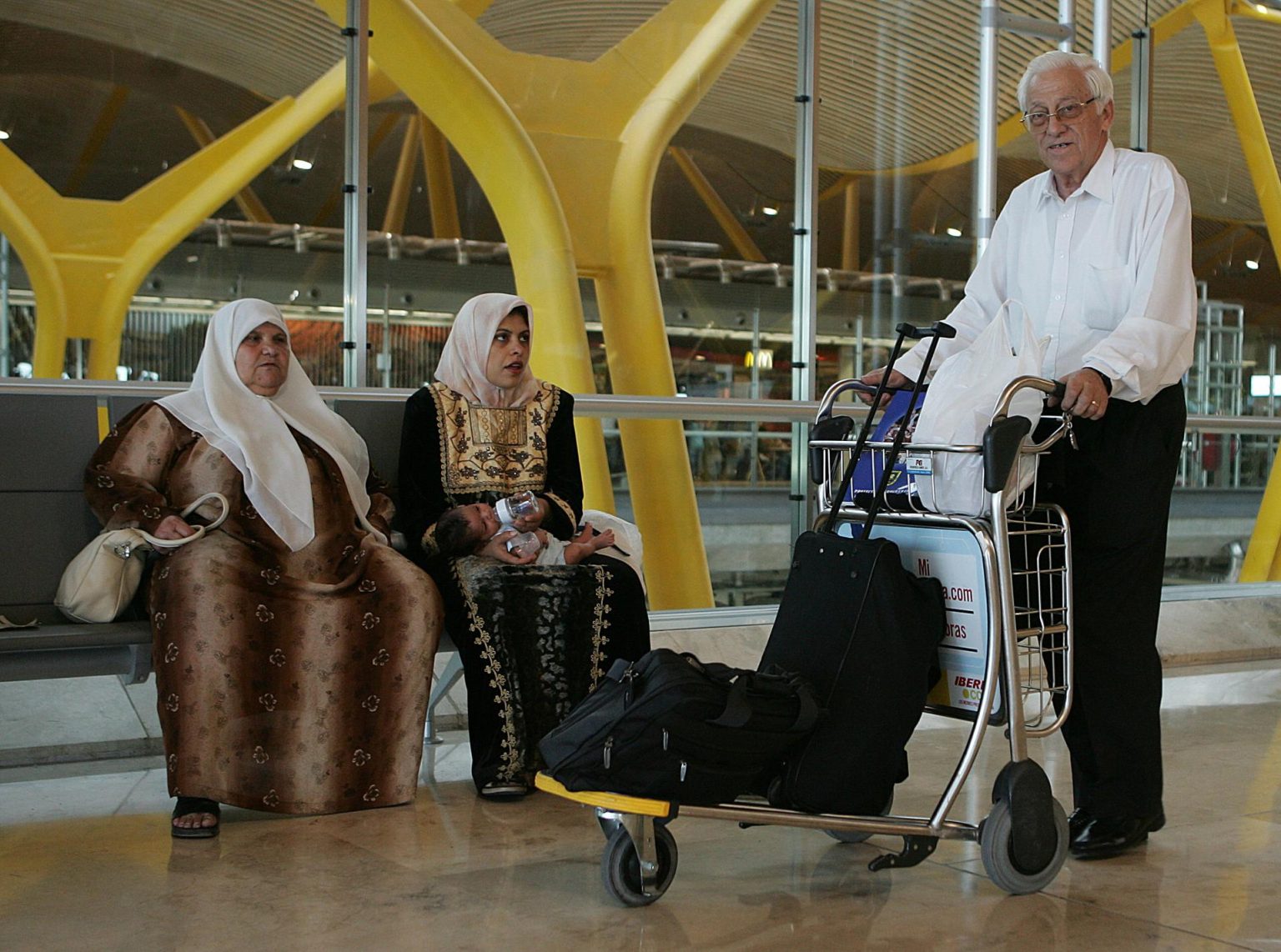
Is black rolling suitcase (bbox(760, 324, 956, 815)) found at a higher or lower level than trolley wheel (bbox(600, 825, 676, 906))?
higher

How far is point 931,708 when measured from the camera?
270 cm

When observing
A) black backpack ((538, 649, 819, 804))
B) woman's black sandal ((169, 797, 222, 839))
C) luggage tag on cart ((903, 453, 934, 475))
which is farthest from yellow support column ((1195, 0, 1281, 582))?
woman's black sandal ((169, 797, 222, 839))

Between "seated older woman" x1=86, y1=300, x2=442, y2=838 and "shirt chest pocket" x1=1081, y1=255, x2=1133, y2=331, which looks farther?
"seated older woman" x1=86, y1=300, x2=442, y2=838

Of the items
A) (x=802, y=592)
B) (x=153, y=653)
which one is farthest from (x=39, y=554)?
(x=802, y=592)

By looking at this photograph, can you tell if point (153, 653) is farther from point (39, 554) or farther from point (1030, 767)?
point (1030, 767)

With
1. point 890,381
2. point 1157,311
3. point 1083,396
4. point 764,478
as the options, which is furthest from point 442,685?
point 764,478

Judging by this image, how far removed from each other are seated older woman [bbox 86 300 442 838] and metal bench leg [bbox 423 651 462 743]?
426 mm

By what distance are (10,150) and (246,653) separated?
2.50 m

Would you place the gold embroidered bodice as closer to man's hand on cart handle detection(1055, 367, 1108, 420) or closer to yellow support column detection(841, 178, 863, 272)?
man's hand on cart handle detection(1055, 367, 1108, 420)

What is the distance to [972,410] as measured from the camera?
260 centimetres

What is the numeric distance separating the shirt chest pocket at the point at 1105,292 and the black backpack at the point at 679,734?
1.08m

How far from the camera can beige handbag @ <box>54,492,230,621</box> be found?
3131mm

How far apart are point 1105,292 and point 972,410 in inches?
20.3

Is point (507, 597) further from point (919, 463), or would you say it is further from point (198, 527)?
point (919, 463)
